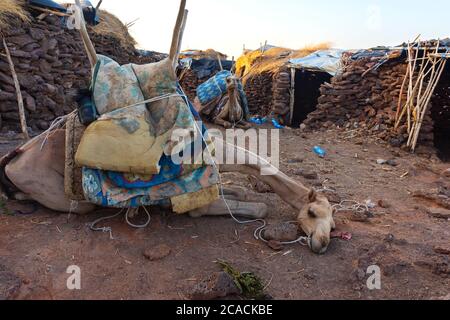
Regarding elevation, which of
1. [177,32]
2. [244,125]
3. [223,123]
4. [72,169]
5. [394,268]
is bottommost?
[244,125]

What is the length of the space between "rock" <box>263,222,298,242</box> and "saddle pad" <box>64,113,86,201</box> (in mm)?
1453

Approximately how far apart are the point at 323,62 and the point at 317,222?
878 centimetres

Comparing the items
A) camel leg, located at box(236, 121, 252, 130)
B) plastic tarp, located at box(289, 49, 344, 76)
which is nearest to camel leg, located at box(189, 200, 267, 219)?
camel leg, located at box(236, 121, 252, 130)

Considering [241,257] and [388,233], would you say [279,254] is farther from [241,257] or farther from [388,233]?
[388,233]

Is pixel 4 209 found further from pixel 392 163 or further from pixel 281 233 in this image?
pixel 392 163

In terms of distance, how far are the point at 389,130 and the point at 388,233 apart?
5.46 m

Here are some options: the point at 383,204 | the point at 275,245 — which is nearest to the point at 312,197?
the point at 275,245

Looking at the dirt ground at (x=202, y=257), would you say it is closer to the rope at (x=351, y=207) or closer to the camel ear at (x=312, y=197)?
the rope at (x=351, y=207)

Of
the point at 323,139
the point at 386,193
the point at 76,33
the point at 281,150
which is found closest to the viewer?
the point at 386,193

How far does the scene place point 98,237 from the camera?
8.61 ft

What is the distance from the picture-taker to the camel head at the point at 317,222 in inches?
100

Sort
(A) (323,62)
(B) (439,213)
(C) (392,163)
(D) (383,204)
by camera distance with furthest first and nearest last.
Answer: (A) (323,62), (C) (392,163), (D) (383,204), (B) (439,213)

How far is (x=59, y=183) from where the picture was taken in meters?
2.93
